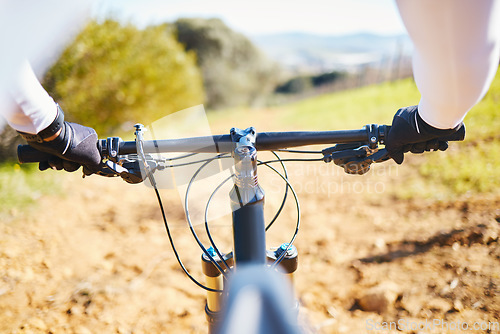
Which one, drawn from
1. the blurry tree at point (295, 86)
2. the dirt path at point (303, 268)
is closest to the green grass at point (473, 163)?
the dirt path at point (303, 268)

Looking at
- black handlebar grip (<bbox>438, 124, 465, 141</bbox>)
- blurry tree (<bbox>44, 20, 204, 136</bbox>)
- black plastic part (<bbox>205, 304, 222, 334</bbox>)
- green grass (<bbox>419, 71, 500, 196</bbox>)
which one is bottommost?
black plastic part (<bbox>205, 304, 222, 334</bbox>)

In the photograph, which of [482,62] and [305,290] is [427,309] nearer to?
[305,290]

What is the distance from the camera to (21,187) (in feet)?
17.1

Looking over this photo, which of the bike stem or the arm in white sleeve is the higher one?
the arm in white sleeve

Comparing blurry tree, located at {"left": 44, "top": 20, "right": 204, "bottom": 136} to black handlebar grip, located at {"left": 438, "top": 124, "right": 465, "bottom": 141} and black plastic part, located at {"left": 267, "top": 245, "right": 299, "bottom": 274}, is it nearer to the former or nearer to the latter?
black plastic part, located at {"left": 267, "top": 245, "right": 299, "bottom": 274}

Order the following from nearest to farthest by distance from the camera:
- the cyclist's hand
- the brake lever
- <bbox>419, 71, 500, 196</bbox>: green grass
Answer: the cyclist's hand < the brake lever < <bbox>419, 71, 500, 196</bbox>: green grass

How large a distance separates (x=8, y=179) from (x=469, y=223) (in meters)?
6.14

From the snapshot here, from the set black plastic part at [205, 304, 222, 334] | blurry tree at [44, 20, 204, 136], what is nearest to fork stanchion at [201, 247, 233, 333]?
black plastic part at [205, 304, 222, 334]

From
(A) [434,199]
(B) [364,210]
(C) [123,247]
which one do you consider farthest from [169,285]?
(A) [434,199]

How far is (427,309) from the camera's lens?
2738 mm

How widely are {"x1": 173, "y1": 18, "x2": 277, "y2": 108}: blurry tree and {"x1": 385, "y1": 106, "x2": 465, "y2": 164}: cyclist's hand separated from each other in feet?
77.9

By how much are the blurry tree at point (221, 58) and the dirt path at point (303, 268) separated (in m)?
20.9

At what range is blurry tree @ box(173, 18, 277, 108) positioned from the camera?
25.4m

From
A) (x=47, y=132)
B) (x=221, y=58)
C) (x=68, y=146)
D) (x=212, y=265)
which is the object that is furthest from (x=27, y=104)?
(x=221, y=58)
